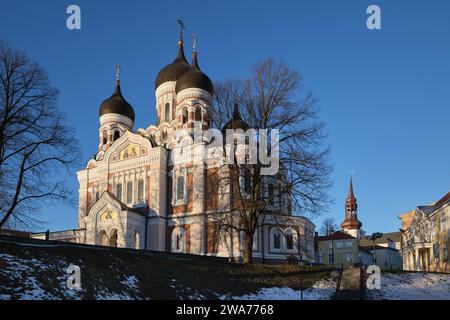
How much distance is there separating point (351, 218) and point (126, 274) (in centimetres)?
7759

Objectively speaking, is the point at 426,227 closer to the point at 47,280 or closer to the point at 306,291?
the point at 306,291

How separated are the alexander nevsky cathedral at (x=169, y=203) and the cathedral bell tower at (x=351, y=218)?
Answer: 161 feet

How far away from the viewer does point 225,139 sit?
28828 mm

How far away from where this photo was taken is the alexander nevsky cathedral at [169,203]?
3941 cm

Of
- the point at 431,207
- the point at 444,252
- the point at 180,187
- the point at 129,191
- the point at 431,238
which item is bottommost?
the point at 444,252

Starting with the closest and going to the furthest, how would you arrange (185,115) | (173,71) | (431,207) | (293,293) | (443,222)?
(293,293) < (443,222) < (431,207) < (185,115) < (173,71)

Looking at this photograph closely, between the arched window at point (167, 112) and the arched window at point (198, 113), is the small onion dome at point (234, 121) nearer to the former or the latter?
the arched window at point (198, 113)

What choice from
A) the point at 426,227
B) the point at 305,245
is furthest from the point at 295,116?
the point at 426,227

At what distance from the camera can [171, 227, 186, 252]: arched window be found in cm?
4041

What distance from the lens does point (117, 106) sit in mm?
51375

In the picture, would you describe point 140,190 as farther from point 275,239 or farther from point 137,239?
point 275,239

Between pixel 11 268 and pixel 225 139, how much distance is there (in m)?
15.1

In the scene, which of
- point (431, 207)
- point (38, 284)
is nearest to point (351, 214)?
point (431, 207)
